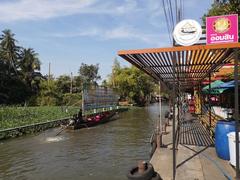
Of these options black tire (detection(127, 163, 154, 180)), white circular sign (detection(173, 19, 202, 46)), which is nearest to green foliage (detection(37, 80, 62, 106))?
white circular sign (detection(173, 19, 202, 46))

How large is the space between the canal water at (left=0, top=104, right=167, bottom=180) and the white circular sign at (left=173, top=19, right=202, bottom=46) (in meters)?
6.05

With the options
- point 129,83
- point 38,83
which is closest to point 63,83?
point 38,83

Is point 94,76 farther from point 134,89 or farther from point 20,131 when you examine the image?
point 20,131

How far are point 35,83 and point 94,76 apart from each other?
1447 inches

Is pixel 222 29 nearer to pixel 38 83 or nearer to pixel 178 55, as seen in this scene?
pixel 178 55

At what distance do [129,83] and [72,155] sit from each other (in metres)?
48.8

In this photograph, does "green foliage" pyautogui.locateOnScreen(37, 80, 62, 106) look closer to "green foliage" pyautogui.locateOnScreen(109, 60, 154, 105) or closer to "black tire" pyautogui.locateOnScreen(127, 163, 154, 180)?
"green foliage" pyautogui.locateOnScreen(109, 60, 154, 105)

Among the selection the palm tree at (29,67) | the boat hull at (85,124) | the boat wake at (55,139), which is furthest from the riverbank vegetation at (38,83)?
the boat wake at (55,139)

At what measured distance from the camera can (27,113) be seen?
2870 centimetres

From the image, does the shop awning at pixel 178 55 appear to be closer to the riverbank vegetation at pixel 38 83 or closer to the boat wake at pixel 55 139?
the boat wake at pixel 55 139

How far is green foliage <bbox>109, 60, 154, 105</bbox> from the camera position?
63.7 m

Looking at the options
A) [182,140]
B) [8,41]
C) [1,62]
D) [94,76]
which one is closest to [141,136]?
[182,140]

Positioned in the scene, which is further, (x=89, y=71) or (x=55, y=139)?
(x=89, y=71)

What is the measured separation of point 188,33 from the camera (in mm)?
6109
